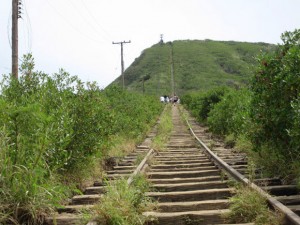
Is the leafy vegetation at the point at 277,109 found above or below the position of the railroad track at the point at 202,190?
above

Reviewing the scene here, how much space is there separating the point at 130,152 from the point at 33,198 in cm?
685

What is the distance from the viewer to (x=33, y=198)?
14.5ft

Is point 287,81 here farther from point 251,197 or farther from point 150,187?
point 150,187

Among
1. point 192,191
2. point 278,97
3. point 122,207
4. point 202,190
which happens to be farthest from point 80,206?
point 278,97

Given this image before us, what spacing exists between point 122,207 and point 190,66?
319 ft

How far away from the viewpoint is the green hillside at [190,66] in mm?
83062

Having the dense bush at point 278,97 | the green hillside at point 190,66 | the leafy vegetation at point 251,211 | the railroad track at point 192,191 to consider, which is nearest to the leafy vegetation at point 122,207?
the railroad track at point 192,191

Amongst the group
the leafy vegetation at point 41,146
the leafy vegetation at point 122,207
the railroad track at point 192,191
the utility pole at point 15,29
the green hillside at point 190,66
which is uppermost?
the green hillside at point 190,66

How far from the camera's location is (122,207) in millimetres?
4484

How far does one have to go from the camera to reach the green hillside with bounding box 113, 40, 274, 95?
273 ft

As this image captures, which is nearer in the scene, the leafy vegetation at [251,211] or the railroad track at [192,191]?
the leafy vegetation at [251,211]

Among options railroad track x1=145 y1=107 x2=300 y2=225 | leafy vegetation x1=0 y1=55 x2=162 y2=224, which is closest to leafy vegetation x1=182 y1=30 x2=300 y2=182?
railroad track x1=145 y1=107 x2=300 y2=225

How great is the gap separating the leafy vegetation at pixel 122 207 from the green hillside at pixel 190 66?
6604cm

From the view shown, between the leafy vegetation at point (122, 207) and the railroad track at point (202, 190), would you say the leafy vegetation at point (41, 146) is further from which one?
the railroad track at point (202, 190)
